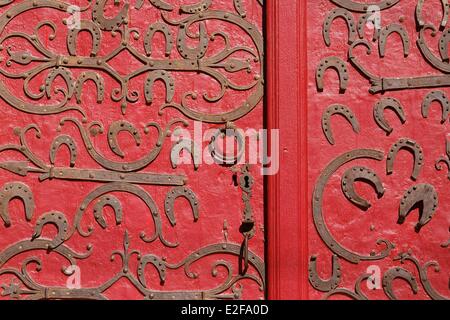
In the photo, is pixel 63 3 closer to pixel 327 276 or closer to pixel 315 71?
pixel 315 71

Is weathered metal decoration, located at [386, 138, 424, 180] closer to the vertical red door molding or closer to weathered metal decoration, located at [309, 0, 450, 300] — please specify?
weathered metal decoration, located at [309, 0, 450, 300]

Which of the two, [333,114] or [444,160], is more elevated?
[333,114]

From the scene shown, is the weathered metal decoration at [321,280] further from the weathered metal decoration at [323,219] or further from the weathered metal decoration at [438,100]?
the weathered metal decoration at [438,100]

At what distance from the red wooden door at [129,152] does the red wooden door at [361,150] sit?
0.14m

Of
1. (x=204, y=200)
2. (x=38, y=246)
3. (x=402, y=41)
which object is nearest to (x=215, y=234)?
(x=204, y=200)

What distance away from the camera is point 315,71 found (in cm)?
236

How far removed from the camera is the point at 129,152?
91.7 inches

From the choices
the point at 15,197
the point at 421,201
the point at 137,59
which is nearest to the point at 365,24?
the point at 421,201

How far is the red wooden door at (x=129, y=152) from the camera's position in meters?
2.28

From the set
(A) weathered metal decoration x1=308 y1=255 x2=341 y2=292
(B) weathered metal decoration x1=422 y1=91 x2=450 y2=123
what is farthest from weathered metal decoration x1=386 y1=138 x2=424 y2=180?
(A) weathered metal decoration x1=308 y1=255 x2=341 y2=292

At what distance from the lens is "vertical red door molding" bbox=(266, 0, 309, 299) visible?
2297 mm

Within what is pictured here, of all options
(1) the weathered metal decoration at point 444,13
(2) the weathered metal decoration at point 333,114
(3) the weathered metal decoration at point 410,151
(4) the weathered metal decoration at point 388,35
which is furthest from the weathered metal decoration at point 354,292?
(1) the weathered metal decoration at point 444,13

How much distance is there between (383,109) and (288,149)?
0.39 meters

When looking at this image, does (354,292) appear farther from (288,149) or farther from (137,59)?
(137,59)
